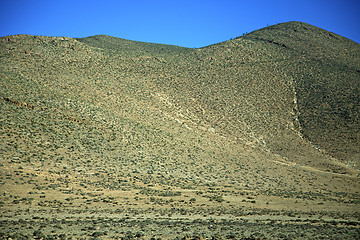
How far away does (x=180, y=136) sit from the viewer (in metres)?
48.3

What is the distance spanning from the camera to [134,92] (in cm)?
5756

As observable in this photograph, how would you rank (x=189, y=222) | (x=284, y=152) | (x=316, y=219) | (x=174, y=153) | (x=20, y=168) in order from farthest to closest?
(x=284, y=152), (x=174, y=153), (x=20, y=168), (x=316, y=219), (x=189, y=222)

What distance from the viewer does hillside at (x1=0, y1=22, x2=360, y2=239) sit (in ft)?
74.2

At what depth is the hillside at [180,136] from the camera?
2262cm

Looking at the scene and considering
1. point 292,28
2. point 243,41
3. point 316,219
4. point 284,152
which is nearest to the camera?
point 316,219

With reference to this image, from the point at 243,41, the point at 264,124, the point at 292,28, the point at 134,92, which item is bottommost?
the point at 264,124

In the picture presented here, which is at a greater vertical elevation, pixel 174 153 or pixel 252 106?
pixel 252 106

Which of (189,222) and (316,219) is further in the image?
(316,219)

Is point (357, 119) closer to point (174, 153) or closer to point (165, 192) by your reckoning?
point (174, 153)

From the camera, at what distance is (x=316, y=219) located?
2302 cm

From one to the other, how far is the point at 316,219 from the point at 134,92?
40657mm

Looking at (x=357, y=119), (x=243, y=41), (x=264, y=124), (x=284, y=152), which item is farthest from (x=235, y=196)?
(x=243, y=41)

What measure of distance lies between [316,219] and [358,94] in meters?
50.7

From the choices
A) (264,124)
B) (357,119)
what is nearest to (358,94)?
(357,119)
